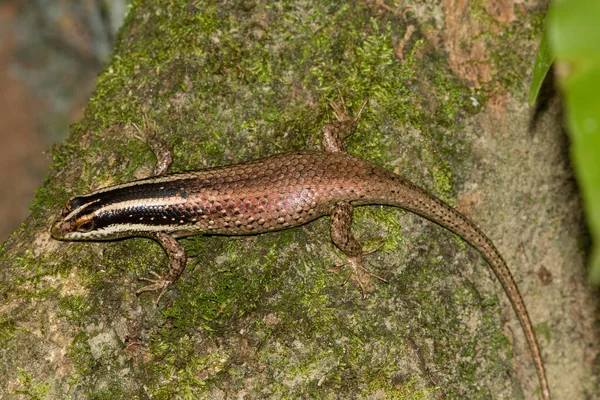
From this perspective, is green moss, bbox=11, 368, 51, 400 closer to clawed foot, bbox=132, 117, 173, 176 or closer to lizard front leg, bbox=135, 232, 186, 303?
lizard front leg, bbox=135, 232, 186, 303

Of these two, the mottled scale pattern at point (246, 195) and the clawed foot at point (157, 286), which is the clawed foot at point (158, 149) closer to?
the mottled scale pattern at point (246, 195)

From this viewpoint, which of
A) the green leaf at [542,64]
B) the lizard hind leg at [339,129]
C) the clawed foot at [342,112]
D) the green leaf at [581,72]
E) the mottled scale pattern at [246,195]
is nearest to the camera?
the green leaf at [581,72]

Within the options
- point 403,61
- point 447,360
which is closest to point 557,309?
point 447,360

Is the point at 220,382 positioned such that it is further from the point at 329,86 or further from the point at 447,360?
the point at 329,86

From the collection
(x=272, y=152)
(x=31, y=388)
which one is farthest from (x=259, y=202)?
(x=31, y=388)

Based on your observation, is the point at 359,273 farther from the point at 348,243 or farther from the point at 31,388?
the point at 31,388

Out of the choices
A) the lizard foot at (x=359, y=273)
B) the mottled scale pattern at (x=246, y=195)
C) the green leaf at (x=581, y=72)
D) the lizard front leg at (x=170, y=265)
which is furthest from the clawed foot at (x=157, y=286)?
the green leaf at (x=581, y=72)
